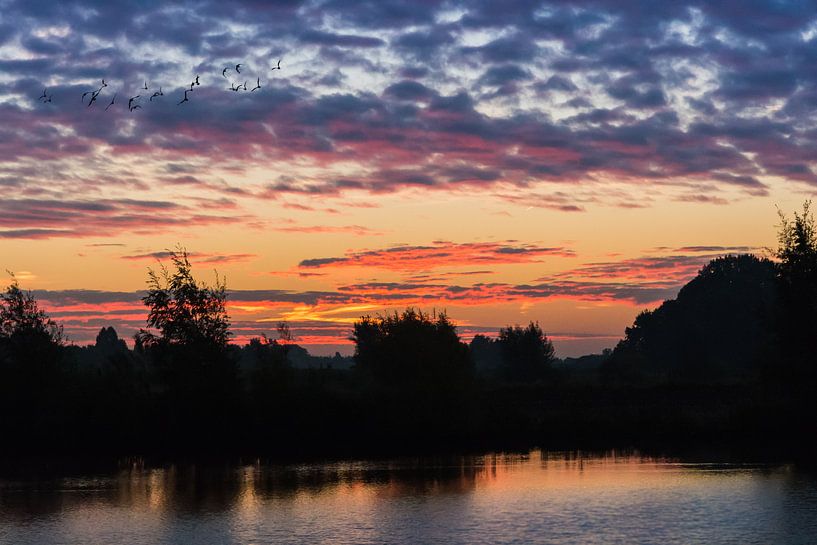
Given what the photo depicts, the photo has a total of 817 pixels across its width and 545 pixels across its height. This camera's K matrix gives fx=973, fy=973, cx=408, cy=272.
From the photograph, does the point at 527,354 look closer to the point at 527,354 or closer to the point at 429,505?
the point at 527,354

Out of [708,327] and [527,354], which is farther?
[708,327]

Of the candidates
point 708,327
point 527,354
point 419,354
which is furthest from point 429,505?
point 708,327

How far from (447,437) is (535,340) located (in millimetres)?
72011

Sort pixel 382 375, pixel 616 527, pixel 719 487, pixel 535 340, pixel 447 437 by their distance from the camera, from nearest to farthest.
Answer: pixel 616 527 < pixel 719 487 < pixel 447 437 < pixel 382 375 < pixel 535 340

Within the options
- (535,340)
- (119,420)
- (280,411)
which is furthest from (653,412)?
(535,340)

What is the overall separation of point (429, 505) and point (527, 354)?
322ft

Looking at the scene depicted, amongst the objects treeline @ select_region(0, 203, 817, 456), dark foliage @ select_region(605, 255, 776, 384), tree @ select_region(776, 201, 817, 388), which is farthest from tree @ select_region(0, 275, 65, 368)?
dark foliage @ select_region(605, 255, 776, 384)

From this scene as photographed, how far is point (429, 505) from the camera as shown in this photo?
38.1m

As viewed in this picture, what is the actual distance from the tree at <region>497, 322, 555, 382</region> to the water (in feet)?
262

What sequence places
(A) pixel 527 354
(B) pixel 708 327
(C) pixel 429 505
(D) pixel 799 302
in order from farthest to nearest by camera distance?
1. (B) pixel 708 327
2. (A) pixel 527 354
3. (D) pixel 799 302
4. (C) pixel 429 505

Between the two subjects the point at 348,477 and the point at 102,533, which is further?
the point at 348,477

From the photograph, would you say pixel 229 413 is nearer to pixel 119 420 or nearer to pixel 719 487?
pixel 119 420

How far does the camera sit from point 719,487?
134 ft

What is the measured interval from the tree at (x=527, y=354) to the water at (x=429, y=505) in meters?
79.8
